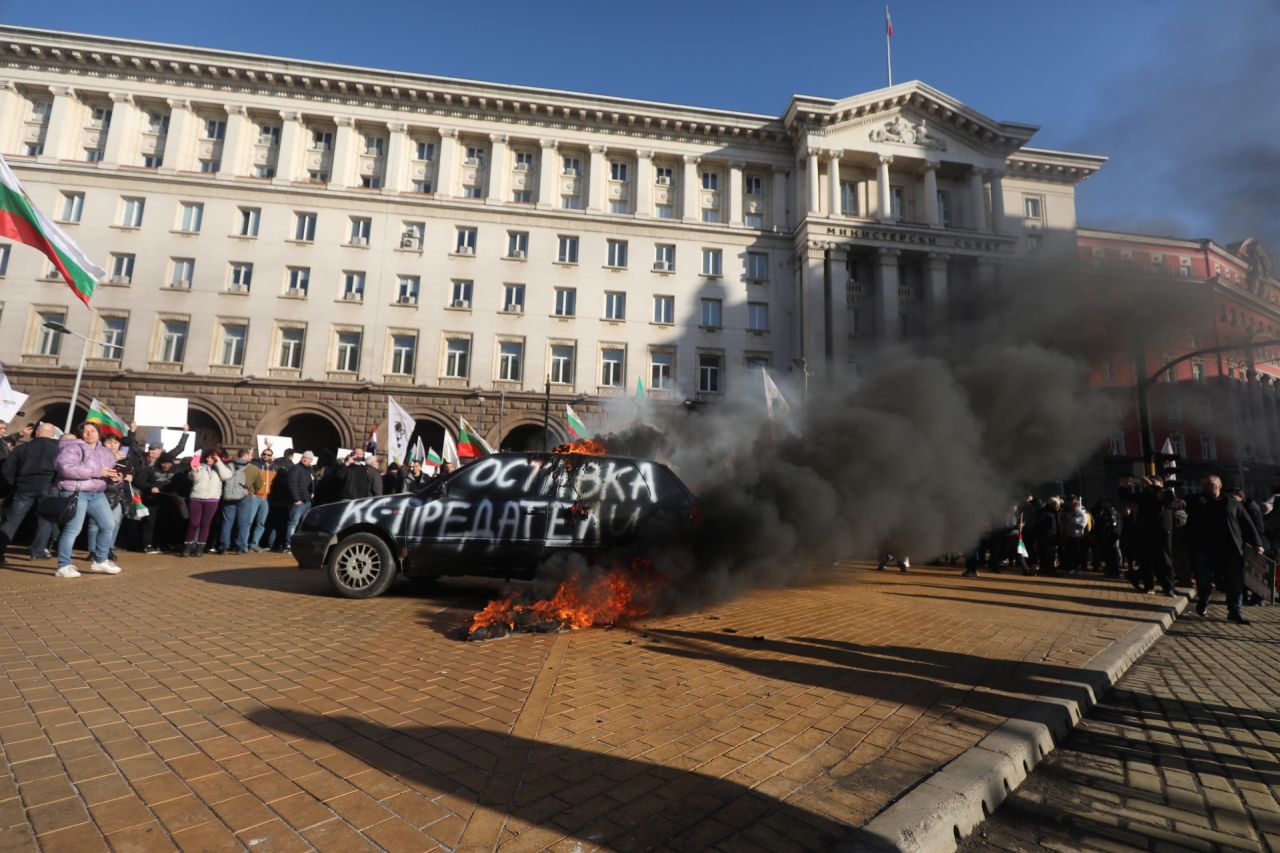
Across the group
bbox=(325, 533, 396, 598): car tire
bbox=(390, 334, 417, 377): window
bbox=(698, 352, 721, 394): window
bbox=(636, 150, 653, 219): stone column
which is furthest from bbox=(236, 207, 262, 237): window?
bbox=(325, 533, 396, 598): car tire

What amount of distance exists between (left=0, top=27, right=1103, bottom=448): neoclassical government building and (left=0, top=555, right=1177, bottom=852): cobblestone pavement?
2271 cm

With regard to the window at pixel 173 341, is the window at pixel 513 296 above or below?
above

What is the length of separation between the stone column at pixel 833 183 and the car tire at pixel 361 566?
99.3 ft

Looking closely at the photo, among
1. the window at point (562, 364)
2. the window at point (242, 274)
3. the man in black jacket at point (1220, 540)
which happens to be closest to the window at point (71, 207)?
the window at point (242, 274)

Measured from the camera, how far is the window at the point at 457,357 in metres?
27.7

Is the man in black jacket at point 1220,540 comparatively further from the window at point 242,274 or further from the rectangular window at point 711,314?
the window at point 242,274

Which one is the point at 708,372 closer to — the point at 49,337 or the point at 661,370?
the point at 661,370

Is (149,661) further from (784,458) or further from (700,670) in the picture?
(784,458)

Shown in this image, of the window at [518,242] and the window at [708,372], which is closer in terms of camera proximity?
the window at [518,242]

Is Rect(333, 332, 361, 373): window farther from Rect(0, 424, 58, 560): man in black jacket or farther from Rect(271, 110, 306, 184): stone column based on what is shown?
Rect(0, 424, 58, 560): man in black jacket

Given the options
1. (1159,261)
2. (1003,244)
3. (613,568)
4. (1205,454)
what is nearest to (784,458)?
(613,568)

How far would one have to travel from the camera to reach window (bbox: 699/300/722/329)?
3019 centimetres

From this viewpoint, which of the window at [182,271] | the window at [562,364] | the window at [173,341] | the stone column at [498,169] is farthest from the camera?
the stone column at [498,169]

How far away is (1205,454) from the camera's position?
19.5 m
